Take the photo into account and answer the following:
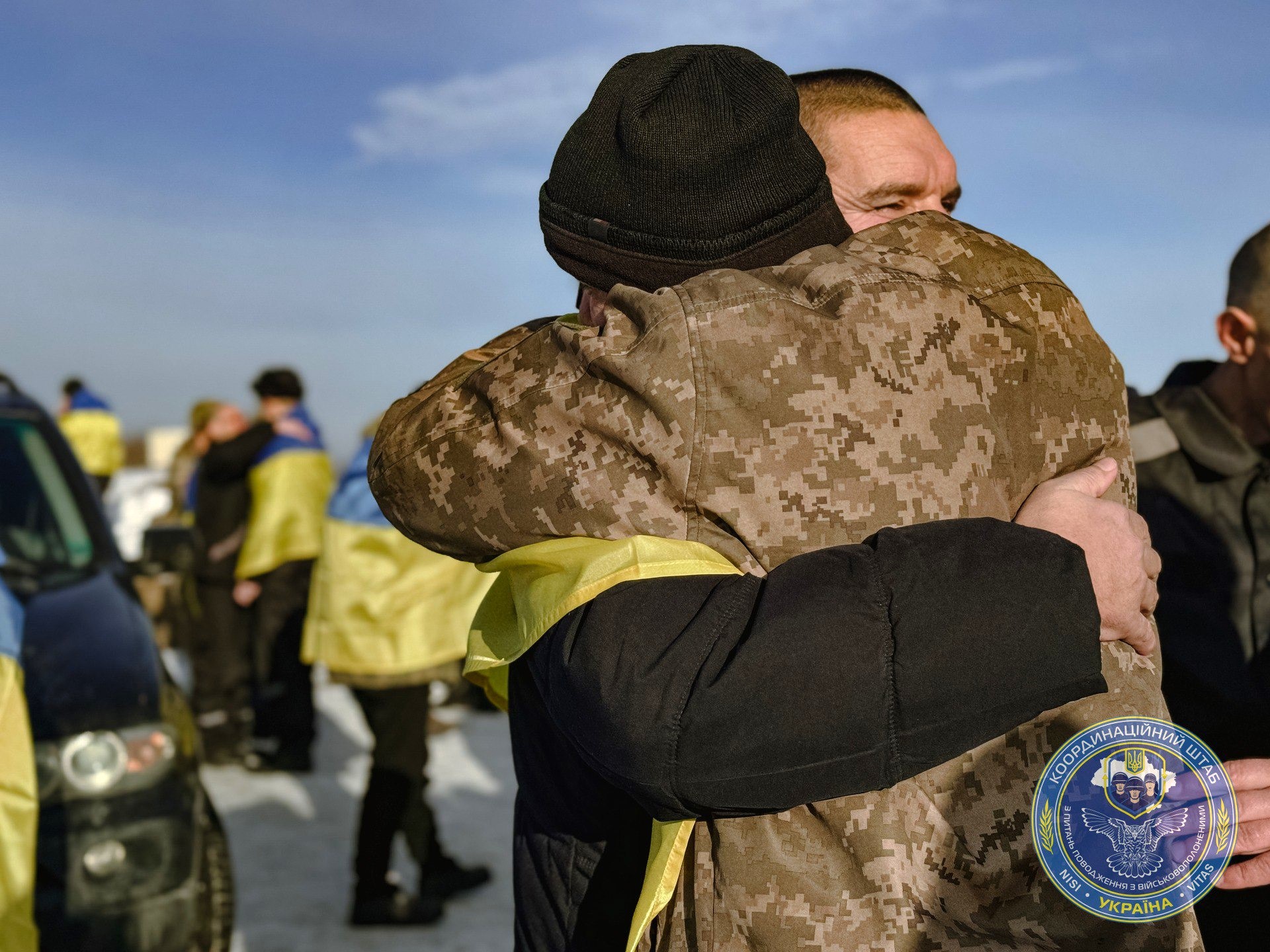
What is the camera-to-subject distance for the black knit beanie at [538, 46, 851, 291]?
124cm

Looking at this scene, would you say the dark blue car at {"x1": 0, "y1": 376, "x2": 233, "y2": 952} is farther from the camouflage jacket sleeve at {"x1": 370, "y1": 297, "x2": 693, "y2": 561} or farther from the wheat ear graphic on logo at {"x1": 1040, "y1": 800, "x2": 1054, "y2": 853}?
the wheat ear graphic on logo at {"x1": 1040, "y1": 800, "x2": 1054, "y2": 853}

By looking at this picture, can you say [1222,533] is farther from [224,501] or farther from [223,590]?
[223,590]

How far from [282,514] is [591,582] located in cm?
606

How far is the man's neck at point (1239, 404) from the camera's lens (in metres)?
2.62

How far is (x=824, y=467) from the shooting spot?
1172 mm

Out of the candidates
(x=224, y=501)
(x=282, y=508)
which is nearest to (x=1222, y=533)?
(x=282, y=508)

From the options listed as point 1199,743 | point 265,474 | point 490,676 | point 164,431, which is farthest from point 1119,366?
point 164,431

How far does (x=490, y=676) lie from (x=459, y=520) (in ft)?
1.18

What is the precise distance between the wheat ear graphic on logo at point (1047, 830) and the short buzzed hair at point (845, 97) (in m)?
0.98

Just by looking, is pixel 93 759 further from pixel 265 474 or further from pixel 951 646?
pixel 265 474

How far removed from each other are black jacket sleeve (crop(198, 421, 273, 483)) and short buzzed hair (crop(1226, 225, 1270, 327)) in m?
5.60

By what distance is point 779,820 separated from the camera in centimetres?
122

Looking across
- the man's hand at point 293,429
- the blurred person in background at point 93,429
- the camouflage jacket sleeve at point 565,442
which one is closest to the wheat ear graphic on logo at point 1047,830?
the camouflage jacket sleeve at point 565,442

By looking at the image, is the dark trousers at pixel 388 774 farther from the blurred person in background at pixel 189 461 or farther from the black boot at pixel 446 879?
the blurred person in background at pixel 189 461
